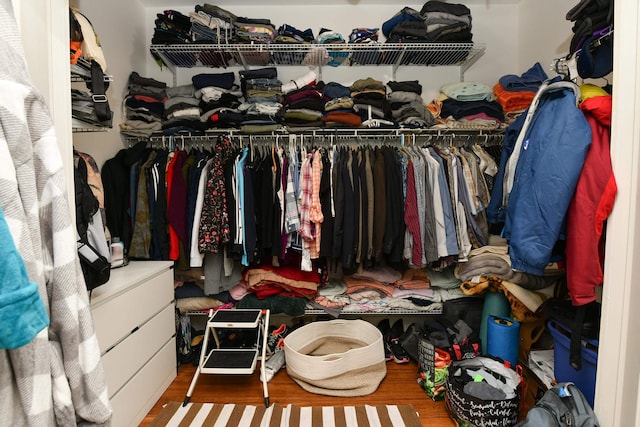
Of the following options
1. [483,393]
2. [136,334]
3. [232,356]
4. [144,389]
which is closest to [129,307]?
[136,334]

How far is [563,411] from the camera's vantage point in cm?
137

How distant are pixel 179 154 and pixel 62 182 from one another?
71.2 inches

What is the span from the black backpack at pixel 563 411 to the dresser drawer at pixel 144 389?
74.9 inches

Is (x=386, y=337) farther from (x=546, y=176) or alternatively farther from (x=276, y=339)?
(x=546, y=176)

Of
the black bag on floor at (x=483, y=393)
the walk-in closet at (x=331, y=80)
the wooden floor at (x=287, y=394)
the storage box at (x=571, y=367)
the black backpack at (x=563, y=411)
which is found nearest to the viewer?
the walk-in closet at (x=331, y=80)

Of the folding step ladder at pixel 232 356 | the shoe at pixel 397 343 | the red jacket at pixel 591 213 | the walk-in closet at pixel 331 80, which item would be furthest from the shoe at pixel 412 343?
the red jacket at pixel 591 213

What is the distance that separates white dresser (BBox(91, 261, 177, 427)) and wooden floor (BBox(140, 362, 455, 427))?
12 cm

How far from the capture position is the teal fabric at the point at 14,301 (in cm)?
51

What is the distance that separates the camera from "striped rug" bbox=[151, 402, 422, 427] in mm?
1825

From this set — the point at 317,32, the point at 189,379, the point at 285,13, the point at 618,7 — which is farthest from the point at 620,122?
the point at 189,379

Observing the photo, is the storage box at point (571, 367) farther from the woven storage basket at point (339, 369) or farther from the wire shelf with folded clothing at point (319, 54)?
the wire shelf with folded clothing at point (319, 54)

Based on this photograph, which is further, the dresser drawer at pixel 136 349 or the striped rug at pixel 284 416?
the striped rug at pixel 284 416

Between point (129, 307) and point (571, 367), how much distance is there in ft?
7.18

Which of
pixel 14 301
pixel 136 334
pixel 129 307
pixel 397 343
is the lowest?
pixel 397 343
